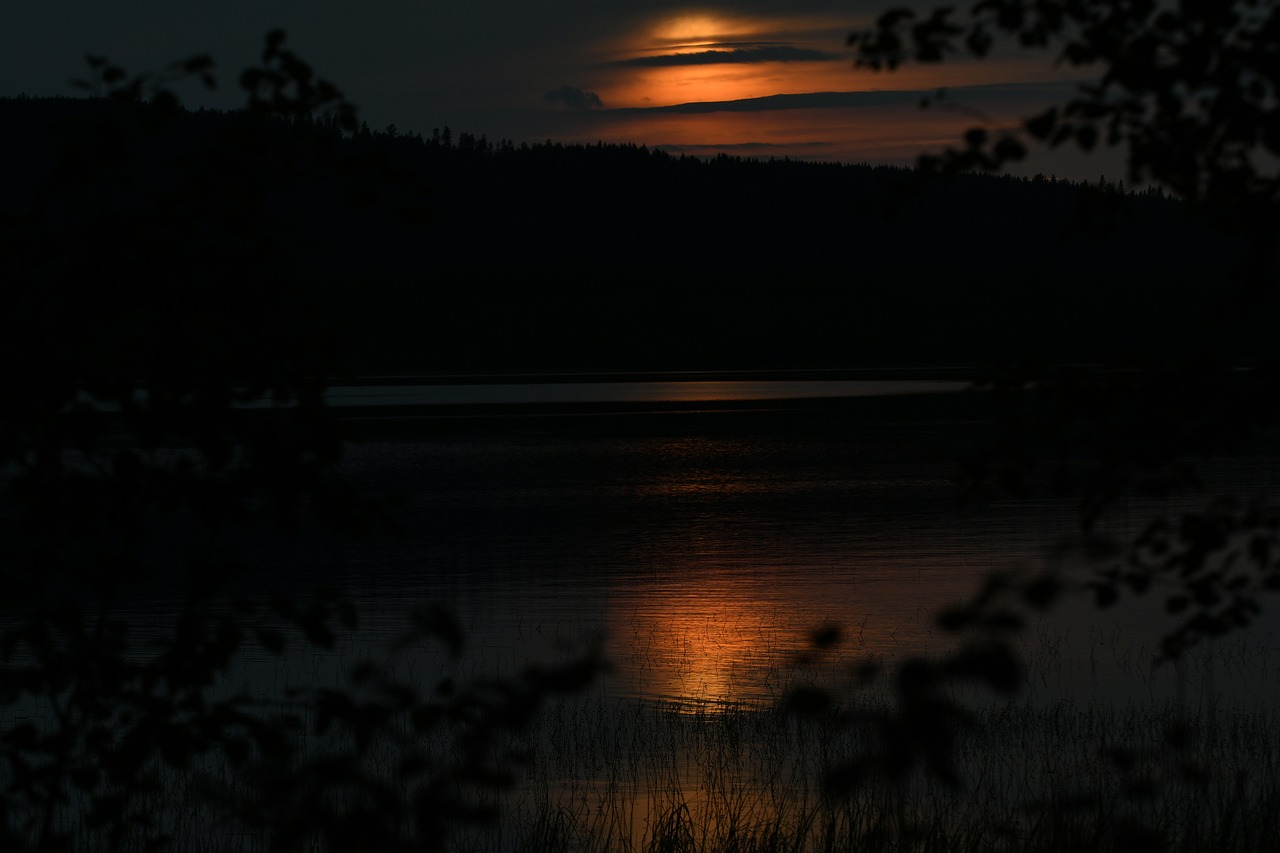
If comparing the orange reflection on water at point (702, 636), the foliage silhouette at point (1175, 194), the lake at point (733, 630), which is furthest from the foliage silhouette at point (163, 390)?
the orange reflection on water at point (702, 636)

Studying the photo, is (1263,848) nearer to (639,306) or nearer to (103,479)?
(103,479)

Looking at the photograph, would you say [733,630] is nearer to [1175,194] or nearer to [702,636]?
[702,636]

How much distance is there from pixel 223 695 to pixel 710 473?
23.1 m

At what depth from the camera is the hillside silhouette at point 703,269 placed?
5197 inches

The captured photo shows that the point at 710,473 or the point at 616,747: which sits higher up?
the point at 710,473

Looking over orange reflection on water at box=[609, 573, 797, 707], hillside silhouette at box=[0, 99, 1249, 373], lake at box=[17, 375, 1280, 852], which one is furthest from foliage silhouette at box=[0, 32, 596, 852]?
hillside silhouette at box=[0, 99, 1249, 373]

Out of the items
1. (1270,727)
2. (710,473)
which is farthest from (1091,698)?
(710,473)

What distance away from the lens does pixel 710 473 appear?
34.2 m

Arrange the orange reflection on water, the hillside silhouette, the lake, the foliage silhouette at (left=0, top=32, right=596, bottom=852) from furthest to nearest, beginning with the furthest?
the hillside silhouette → the orange reflection on water → the lake → the foliage silhouette at (left=0, top=32, right=596, bottom=852)

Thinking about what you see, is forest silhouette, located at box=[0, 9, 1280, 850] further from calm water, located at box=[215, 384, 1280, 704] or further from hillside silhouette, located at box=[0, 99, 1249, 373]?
Result: hillside silhouette, located at box=[0, 99, 1249, 373]

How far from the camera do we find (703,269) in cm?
16962

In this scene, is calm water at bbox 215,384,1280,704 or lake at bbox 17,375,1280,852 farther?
calm water at bbox 215,384,1280,704

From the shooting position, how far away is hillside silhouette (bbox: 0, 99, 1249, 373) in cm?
13200

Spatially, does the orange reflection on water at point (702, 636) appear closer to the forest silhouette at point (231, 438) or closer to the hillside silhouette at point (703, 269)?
the forest silhouette at point (231, 438)
